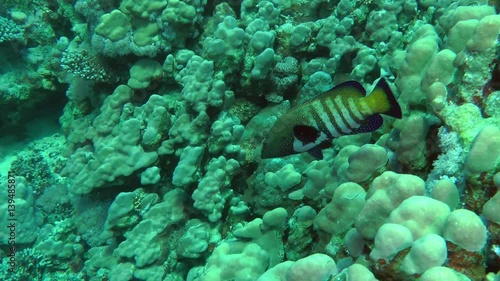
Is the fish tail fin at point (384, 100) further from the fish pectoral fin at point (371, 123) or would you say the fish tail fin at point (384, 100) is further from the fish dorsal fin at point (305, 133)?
the fish dorsal fin at point (305, 133)

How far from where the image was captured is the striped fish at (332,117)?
6.89ft

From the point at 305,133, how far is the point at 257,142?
1.86 metres

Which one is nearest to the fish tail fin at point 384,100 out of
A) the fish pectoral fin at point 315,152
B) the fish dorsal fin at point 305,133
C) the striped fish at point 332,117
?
the striped fish at point 332,117

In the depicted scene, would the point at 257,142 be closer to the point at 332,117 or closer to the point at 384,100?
the point at 332,117

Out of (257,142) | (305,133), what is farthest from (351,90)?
(257,142)

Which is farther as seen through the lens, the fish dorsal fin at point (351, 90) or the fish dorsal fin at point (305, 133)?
the fish dorsal fin at point (305, 133)

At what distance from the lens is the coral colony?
6.16 ft

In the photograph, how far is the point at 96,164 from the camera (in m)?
4.14

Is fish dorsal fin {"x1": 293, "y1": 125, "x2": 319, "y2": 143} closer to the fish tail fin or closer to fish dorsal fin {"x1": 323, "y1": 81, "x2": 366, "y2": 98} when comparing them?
fish dorsal fin {"x1": 323, "y1": 81, "x2": 366, "y2": 98}

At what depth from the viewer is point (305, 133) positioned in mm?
2334

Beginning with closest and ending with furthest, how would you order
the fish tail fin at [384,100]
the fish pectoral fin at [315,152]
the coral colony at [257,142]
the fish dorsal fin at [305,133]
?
the coral colony at [257,142] < the fish tail fin at [384,100] < the fish dorsal fin at [305,133] < the fish pectoral fin at [315,152]

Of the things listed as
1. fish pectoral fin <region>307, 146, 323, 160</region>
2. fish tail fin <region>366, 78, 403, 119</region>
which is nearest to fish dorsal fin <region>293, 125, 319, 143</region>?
fish pectoral fin <region>307, 146, 323, 160</region>

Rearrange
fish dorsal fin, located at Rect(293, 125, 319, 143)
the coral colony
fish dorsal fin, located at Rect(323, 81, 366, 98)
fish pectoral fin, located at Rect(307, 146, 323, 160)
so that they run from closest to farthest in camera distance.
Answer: the coral colony, fish dorsal fin, located at Rect(323, 81, 366, 98), fish dorsal fin, located at Rect(293, 125, 319, 143), fish pectoral fin, located at Rect(307, 146, 323, 160)

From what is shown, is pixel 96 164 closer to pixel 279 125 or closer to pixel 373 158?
pixel 279 125
